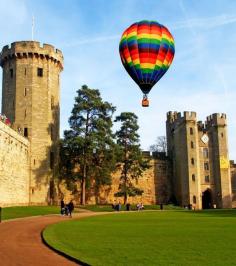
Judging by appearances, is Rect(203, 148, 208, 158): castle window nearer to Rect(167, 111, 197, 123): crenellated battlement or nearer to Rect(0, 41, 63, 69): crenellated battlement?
Rect(167, 111, 197, 123): crenellated battlement

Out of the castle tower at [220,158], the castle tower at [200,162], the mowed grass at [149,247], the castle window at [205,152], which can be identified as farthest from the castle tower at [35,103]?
the mowed grass at [149,247]

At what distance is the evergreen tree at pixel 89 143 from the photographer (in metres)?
49.5

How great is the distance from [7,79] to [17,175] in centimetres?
1322

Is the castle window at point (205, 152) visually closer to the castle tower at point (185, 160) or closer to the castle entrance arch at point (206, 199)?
the castle tower at point (185, 160)

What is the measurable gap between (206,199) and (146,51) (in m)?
39.8

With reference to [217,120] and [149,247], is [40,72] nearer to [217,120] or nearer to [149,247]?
[217,120]

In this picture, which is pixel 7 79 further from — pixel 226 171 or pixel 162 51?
pixel 226 171

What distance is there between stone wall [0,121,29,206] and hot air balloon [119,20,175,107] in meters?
14.0

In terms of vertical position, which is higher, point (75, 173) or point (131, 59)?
point (131, 59)

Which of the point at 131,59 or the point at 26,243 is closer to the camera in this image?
the point at 26,243

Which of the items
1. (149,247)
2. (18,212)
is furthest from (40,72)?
(149,247)

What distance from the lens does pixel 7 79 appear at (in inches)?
1961

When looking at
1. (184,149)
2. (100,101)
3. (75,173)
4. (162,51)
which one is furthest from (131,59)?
(184,149)

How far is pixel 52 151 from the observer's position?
49906 mm
